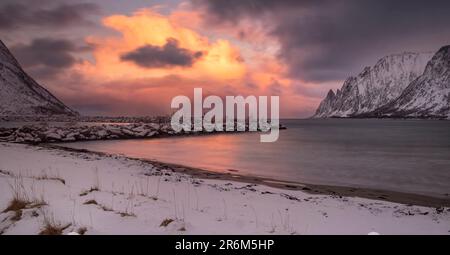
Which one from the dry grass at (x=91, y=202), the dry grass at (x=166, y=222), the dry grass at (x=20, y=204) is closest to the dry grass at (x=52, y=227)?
the dry grass at (x=20, y=204)

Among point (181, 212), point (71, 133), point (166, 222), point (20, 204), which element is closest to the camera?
point (166, 222)

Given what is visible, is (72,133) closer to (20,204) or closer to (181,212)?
(20,204)

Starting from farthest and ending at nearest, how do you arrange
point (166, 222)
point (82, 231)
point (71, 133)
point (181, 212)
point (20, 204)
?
point (71, 133), point (181, 212), point (20, 204), point (166, 222), point (82, 231)

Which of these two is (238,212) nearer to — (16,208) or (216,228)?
(216,228)

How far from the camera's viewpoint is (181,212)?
27.6 ft

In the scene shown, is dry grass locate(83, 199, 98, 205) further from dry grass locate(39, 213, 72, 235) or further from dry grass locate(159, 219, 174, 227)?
dry grass locate(159, 219, 174, 227)

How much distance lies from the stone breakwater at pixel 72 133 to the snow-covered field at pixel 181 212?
34040 millimetres

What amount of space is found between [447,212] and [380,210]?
2.50 m

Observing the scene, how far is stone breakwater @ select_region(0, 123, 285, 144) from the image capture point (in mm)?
44222

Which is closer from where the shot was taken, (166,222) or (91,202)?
(166,222)

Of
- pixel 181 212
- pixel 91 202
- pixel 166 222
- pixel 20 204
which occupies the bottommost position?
pixel 181 212

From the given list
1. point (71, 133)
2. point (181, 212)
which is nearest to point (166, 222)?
point (181, 212)

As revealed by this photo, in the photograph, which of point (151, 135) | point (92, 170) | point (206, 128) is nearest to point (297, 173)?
point (92, 170)

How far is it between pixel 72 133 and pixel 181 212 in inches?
1870
